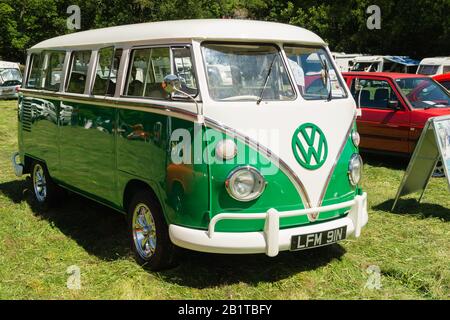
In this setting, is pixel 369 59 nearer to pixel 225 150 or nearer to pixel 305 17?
pixel 305 17

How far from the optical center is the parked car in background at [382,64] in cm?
2547

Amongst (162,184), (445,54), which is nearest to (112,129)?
(162,184)

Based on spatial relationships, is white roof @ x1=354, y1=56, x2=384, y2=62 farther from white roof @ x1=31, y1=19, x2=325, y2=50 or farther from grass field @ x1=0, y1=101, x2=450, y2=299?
white roof @ x1=31, y1=19, x2=325, y2=50

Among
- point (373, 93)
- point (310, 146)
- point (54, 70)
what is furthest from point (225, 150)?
point (373, 93)

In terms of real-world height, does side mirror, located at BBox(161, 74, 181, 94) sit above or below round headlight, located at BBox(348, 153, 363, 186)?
above

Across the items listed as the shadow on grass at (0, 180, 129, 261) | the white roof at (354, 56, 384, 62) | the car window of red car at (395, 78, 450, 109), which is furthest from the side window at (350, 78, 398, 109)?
the white roof at (354, 56, 384, 62)

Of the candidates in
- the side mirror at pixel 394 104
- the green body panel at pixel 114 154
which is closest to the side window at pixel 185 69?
the green body panel at pixel 114 154

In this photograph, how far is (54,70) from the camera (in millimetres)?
6445

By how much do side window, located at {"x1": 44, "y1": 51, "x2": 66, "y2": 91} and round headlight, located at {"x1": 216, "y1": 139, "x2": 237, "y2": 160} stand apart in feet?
9.93

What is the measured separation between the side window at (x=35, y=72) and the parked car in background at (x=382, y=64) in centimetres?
2016

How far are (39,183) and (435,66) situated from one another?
20622 mm

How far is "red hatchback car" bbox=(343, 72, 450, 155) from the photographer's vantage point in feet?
28.8

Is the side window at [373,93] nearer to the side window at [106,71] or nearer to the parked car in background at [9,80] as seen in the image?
the side window at [106,71]
